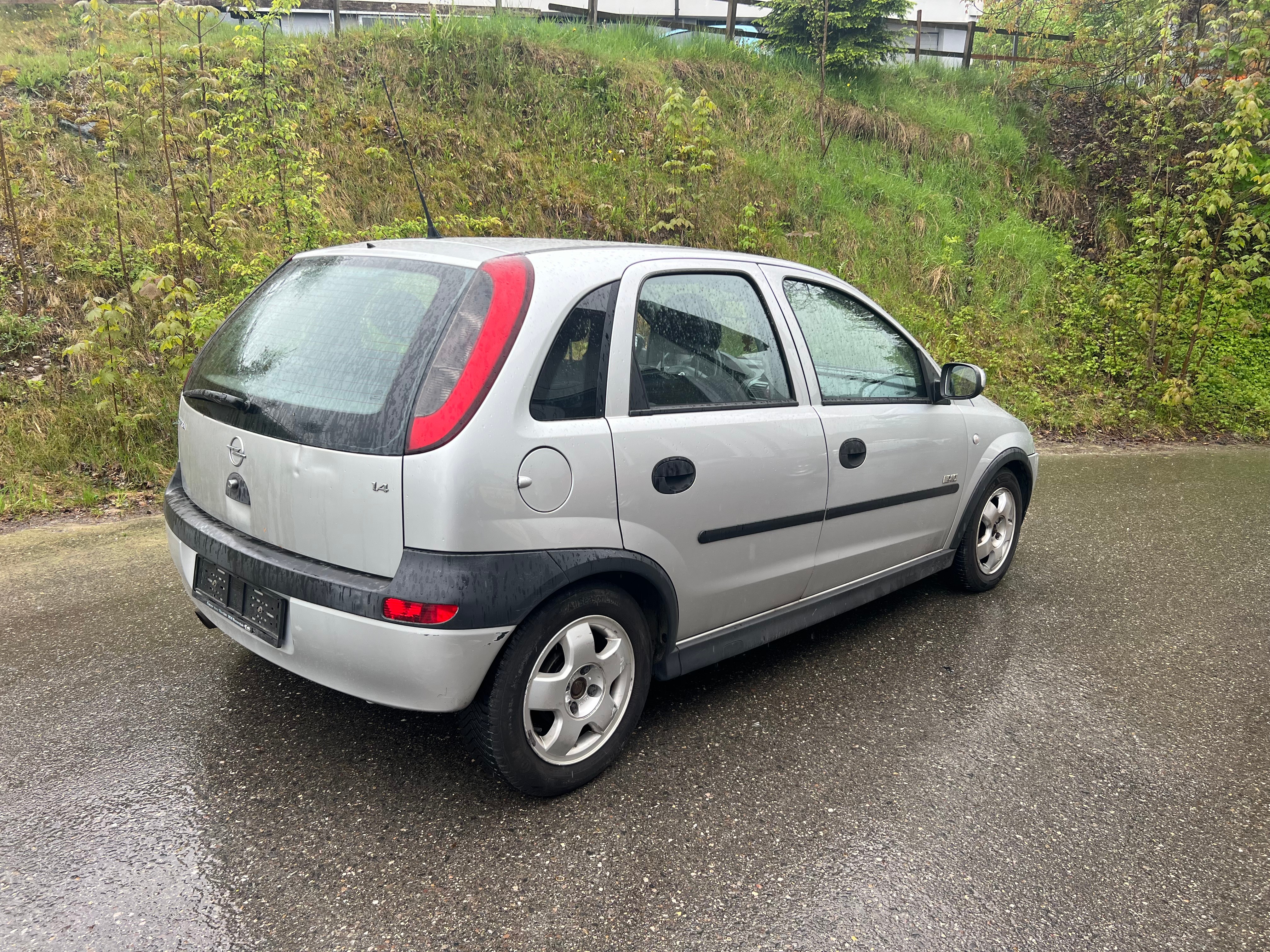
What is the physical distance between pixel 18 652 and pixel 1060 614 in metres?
4.73

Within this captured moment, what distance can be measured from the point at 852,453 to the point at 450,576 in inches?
71.4

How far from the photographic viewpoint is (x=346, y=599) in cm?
239

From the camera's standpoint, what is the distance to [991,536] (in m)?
4.59

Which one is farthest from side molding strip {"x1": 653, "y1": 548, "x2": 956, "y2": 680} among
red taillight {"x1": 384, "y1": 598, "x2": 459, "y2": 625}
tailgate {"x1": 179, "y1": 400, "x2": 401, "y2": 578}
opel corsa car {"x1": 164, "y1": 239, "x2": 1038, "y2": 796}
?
tailgate {"x1": 179, "y1": 400, "x2": 401, "y2": 578}

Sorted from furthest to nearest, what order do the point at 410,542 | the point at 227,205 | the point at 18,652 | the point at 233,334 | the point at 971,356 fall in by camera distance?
the point at 971,356 → the point at 227,205 → the point at 18,652 → the point at 233,334 → the point at 410,542

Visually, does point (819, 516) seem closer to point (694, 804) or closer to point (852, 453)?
point (852, 453)

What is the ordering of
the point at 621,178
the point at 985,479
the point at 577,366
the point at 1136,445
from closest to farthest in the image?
the point at 577,366 → the point at 985,479 → the point at 1136,445 → the point at 621,178

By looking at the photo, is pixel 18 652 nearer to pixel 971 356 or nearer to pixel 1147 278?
pixel 971 356

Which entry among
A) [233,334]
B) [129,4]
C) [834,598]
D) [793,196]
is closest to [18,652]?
[233,334]

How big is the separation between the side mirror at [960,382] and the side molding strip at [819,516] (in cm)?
42

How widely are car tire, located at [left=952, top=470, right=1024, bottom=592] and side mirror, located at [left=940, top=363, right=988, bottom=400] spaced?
550 mm

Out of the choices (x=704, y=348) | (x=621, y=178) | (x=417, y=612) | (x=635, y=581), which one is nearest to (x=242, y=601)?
(x=417, y=612)

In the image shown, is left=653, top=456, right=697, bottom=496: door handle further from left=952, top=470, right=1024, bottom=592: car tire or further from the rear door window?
left=952, top=470, right=1024, bottom=592: car tire

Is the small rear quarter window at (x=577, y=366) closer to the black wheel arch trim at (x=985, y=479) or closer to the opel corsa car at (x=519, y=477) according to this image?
the opel corsa car at (x=519, y=477)
